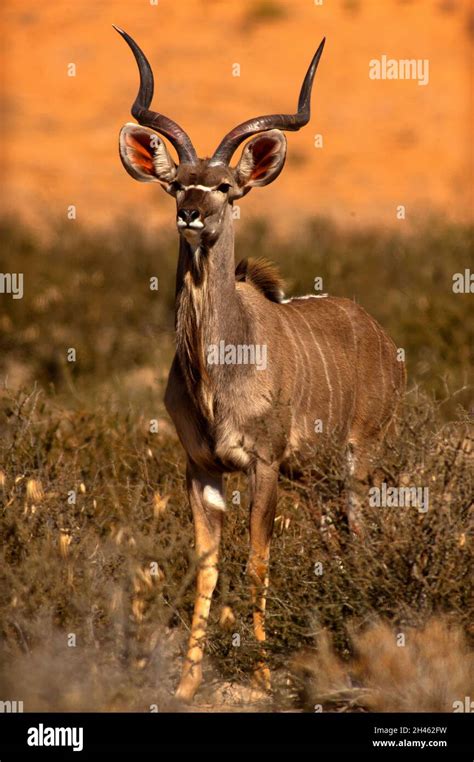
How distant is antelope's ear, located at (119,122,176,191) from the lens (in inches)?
224

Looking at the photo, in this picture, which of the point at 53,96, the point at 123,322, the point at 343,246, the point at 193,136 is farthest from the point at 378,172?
the point at 123,322

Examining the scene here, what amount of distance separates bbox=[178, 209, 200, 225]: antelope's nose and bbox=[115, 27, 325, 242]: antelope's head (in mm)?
44

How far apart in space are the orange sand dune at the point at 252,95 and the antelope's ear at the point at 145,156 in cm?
1247

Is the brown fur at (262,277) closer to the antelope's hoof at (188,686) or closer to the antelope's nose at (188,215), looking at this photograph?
the antelope's nose at (188,215)

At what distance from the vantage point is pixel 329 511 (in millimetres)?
5410

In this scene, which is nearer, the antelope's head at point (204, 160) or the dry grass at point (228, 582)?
the dry grass at point (228, 582)

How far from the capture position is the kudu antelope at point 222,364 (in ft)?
18.0

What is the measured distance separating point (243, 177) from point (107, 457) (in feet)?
6.29

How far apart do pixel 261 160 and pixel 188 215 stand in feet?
2.14

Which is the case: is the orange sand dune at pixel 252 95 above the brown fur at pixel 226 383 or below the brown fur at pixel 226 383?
above

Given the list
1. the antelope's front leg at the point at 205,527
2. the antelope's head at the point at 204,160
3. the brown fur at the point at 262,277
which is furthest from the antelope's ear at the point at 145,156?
the antelope's front leg at the point at 205,527

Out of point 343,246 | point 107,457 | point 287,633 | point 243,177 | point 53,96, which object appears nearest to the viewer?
point 287,633

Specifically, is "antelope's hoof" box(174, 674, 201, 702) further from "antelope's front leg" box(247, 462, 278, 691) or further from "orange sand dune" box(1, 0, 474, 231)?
"orange sand dune" box(1, 0, 474, 231)
